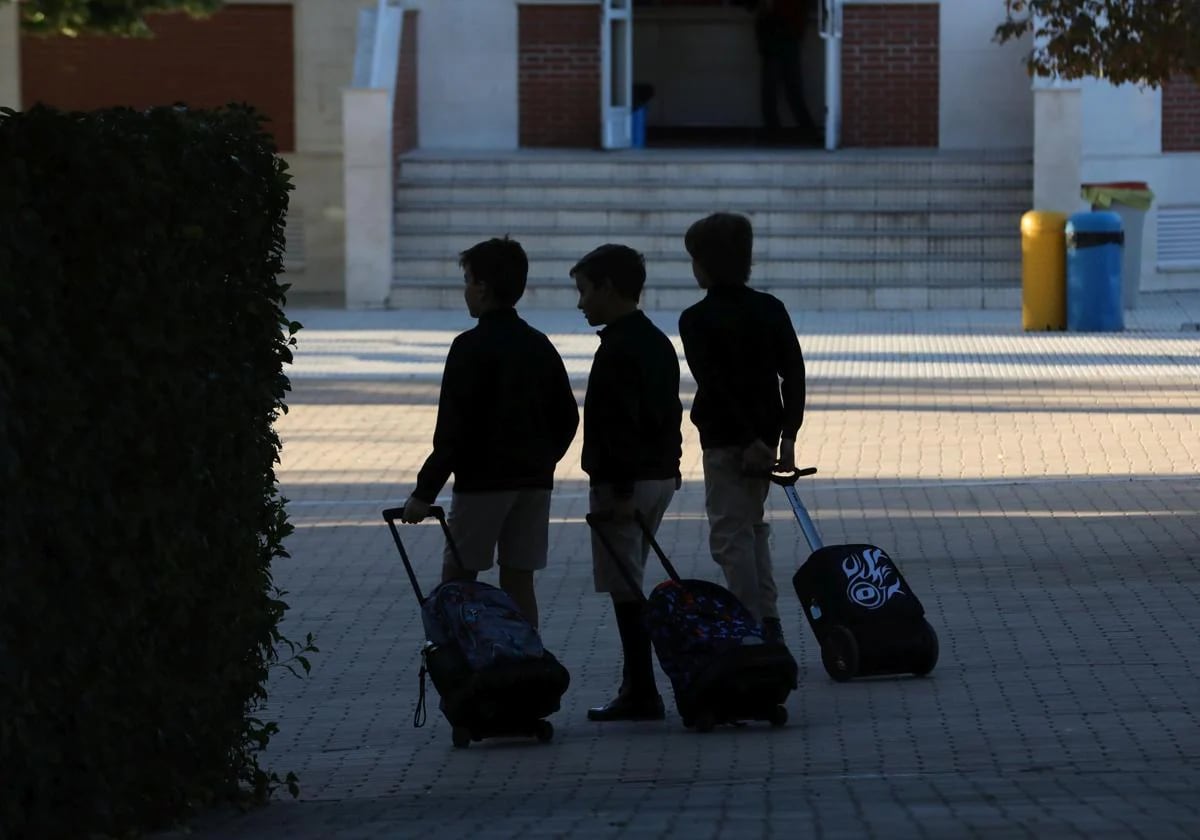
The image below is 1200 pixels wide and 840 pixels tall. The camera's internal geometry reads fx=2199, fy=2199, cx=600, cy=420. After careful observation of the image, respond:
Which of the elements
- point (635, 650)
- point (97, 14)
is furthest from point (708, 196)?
point (635, 650)

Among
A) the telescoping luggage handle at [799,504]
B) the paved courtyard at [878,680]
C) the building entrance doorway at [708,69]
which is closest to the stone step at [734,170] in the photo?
the building entrance doorway at [708,69]

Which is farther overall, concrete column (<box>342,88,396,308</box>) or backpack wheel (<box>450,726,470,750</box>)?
concrete column (<box>342,88,396,308</box>)

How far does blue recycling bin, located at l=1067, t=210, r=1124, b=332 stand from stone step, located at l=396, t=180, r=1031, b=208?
9.88 feet

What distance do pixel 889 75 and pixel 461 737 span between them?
19.1 metres

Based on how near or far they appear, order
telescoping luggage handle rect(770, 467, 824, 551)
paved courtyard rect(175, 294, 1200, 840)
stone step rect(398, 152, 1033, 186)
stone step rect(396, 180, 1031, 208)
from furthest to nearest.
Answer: stone step rect(398, 152, 1033, 186) < stone step rect(396, 180, 1031, 208) < telescoping luggage handle rect(770, 467, 824, 551) < paved courtyard rect(175, 294, 1200, 840)

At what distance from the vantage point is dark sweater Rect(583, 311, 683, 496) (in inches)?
269

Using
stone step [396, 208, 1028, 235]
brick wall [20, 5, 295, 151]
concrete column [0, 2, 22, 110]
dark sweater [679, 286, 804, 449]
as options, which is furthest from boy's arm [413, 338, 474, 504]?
concrete column [0, 2, 22, 110]

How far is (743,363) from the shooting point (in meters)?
7.21

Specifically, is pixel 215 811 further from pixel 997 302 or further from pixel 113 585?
pixel 997 302

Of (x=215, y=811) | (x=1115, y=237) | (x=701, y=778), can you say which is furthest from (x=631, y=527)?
(x=1115, y=237)

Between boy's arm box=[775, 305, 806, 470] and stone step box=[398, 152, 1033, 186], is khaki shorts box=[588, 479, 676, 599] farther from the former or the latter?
stone step box=[398, 152, 1033, 186]

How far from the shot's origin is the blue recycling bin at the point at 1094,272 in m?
19.4

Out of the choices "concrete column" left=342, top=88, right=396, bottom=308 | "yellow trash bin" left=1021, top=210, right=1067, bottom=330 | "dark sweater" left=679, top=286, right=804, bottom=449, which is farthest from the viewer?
"concrete column" left=342, top=88, right=396, bottom=308

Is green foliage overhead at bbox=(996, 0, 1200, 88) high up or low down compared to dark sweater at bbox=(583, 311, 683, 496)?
up
